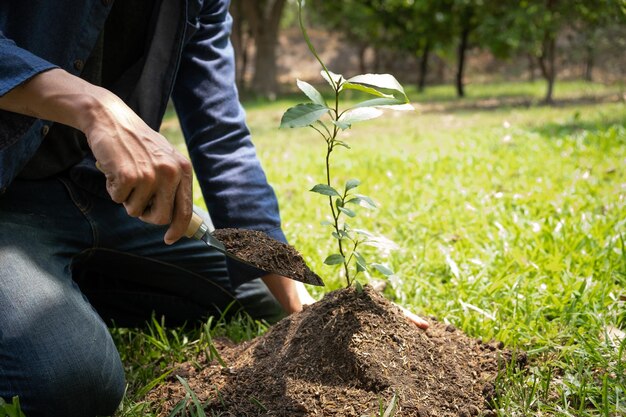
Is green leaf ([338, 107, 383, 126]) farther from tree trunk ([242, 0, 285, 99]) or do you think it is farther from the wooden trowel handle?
tree trunk ([242, 0, 285, 99])

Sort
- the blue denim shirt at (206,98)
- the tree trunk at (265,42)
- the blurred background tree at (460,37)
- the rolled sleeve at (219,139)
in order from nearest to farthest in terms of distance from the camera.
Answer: the blue denim shirt at (206,98) → the rolled sleeve at (219,139) → the blurred background tree at (460,37) → the tree trunk at (265,42)

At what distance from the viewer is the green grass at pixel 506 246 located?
188 centimetres

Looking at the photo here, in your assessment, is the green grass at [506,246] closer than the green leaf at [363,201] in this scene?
No

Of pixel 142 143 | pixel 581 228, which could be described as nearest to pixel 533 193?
pixel 581 228

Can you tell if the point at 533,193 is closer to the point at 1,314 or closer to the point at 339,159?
the point at 339,159

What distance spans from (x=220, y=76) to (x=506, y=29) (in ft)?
30.1

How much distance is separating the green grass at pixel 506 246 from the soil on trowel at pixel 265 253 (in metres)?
0.45

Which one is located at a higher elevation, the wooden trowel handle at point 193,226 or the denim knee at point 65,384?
the wooden trowel handle at point 193,226

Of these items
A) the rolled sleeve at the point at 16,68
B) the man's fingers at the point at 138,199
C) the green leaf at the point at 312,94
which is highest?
the rolled sleeve at the point at 16,68

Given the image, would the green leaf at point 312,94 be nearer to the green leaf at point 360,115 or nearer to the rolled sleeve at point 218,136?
the green leaf at point 360,115

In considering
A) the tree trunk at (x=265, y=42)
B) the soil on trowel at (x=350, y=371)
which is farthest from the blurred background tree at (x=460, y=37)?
the soil on trowel at (x=350, y=371)

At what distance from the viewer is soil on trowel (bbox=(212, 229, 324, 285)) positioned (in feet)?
5.86

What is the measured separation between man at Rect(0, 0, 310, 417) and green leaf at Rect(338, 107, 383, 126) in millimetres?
381

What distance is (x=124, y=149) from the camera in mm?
1419
